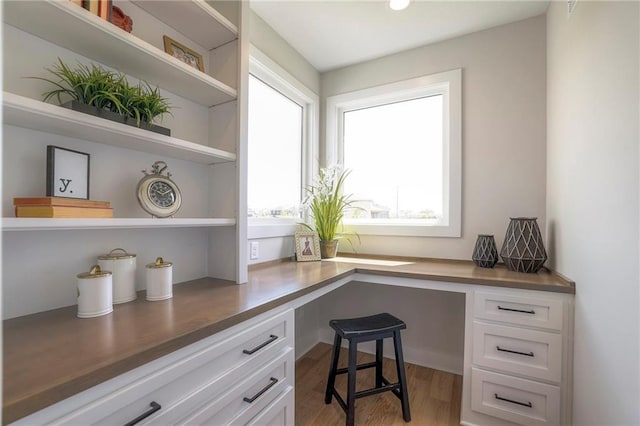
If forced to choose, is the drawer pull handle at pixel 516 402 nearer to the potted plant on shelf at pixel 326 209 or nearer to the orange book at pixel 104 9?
the potted plant on shelf at pixel 326 209

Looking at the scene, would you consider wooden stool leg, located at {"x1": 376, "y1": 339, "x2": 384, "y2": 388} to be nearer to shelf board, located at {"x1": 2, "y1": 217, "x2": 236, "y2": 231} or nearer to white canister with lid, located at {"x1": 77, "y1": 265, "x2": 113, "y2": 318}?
shelf board, located at {"x1": 2, "y1": 217, "x2": 236, "y2": 231}

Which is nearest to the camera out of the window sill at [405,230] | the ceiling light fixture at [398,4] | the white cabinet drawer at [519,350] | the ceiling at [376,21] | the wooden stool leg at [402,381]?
the white cabinet drawer at [519,350]

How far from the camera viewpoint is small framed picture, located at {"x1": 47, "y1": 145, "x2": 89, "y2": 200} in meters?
1.07

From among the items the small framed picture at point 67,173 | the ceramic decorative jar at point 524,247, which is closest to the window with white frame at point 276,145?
the small framed picture at point 67,173

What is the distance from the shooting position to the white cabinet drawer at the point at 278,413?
1.16 m

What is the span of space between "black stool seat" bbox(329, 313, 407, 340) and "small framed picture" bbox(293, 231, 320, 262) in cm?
62

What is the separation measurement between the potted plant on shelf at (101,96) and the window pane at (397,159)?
174 centimetres

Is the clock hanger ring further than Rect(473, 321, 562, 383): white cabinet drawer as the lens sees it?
No

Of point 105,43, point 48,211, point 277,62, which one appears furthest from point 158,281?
point 277,62

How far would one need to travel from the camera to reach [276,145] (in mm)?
2367

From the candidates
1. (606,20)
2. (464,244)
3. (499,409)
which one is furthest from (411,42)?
(499,409)

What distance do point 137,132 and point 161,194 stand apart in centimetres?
28

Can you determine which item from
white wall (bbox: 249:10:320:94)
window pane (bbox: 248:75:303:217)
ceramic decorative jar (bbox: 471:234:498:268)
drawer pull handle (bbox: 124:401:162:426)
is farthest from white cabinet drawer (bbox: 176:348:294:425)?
white wall (bbox: 249:10:320:94)

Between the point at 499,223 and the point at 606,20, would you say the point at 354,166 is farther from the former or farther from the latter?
the point at 606,20
